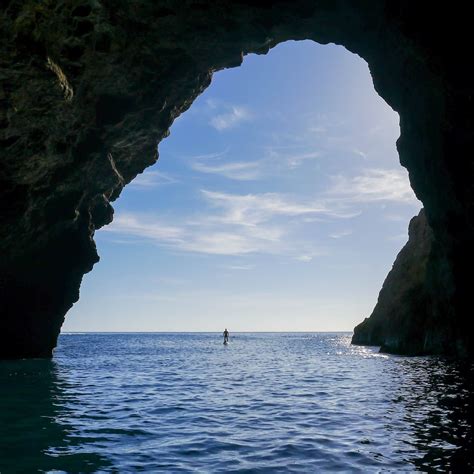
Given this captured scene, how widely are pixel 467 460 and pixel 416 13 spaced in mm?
19602

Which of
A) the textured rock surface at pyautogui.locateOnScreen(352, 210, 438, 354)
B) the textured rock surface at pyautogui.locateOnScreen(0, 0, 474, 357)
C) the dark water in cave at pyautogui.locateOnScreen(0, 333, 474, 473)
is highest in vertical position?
the textured rock surface at pyautogui.locateOnScreen(0, 0, 474, 357)

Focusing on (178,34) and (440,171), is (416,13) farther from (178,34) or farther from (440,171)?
(178,34)

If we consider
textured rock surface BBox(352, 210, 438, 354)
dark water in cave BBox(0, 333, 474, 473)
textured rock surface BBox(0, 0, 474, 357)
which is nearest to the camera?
dark water in cave BBox(0, 333, 474, 473)

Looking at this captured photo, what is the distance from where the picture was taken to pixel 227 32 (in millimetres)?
24594

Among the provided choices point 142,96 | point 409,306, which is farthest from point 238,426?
point 409,306

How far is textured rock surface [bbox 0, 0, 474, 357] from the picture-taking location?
2091 cm

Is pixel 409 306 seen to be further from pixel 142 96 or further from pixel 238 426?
pixel 238 426

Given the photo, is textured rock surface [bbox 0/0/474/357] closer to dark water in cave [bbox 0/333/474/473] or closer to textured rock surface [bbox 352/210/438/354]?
textured rock surface [bbox 352/210/438/354]

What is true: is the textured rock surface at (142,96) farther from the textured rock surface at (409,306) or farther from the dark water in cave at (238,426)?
the dark water in cave at (238,426)

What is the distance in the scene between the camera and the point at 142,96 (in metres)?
27.1

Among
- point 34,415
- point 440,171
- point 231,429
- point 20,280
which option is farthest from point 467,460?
point 20,280

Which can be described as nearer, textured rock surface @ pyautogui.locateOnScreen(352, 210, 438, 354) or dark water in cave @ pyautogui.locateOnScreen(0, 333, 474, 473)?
dark water in cave @ pyautogui.locateOnScreen(0, 333, 474, 473)

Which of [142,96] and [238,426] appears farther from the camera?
[142,96]

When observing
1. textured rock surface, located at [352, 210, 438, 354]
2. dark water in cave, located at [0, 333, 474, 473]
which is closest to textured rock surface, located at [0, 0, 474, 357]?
textured rock surface, located at [352, 210, 438, 354]
